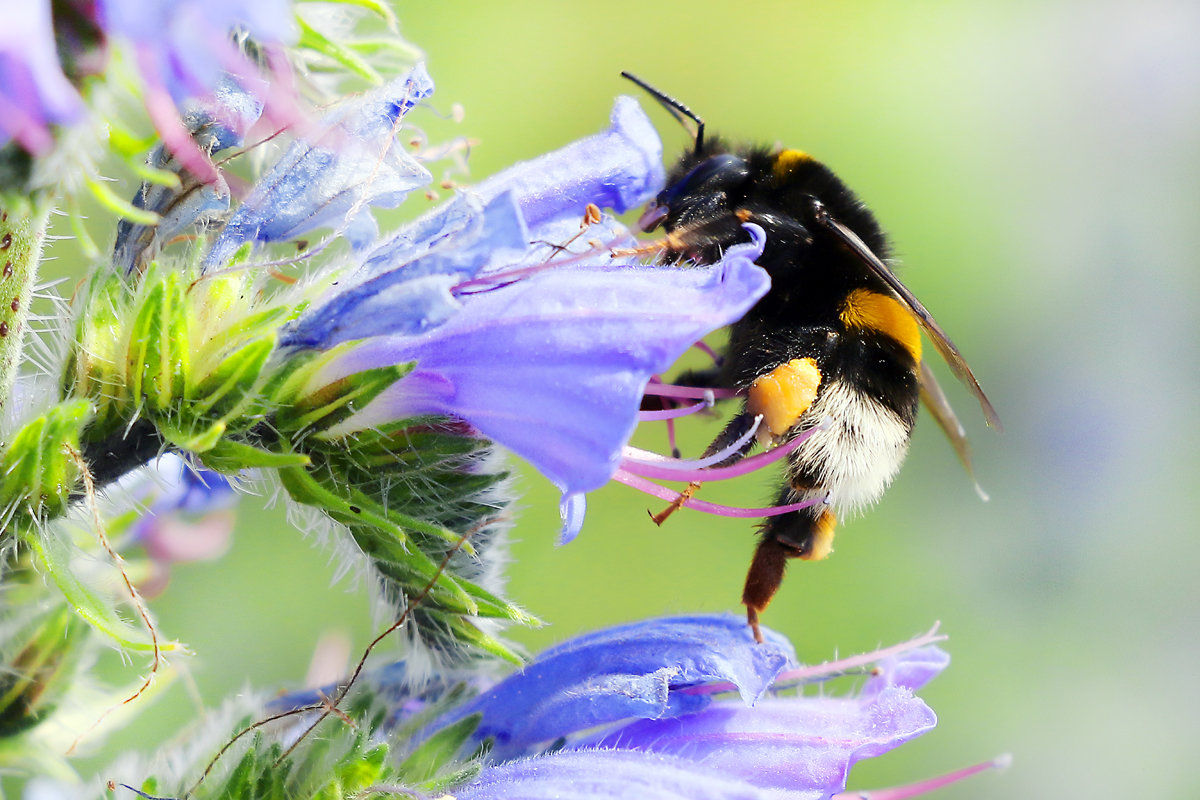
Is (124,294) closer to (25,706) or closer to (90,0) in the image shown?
(90,0)

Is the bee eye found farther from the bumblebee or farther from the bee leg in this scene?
the bee leg

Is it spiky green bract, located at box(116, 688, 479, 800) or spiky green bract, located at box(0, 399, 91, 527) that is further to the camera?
spiky green bract, located at box(116, 688, 479, 800)

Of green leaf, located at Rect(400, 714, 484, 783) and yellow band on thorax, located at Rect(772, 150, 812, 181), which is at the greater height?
yellow band on thorax, located at Rect(772, 150, 812, 181)

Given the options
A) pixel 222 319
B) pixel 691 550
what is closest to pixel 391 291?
pixel 222 319

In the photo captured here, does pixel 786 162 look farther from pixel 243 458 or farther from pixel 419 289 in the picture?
pixel 243 458

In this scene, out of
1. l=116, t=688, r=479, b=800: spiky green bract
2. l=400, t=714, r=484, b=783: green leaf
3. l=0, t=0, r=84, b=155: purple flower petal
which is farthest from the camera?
l=400, t=714, r=484, b=783: green leaf

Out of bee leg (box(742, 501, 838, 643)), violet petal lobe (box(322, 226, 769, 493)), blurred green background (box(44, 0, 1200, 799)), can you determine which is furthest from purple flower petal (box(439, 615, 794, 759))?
blurred green background (box(44, 0, 1200, 799))

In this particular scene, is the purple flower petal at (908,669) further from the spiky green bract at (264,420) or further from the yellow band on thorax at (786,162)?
the yellow band on thorax at (786,162)

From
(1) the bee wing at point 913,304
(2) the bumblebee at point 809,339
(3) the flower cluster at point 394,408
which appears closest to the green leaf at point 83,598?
(3) the flower cluster at point 394,408
